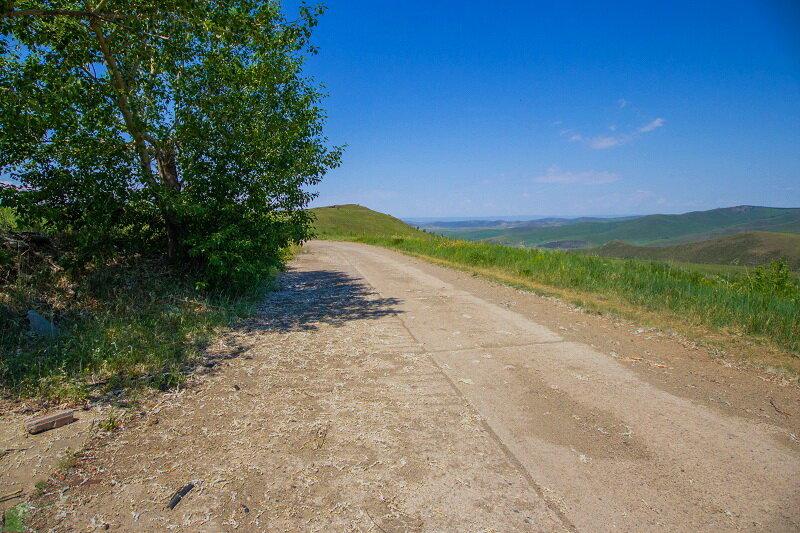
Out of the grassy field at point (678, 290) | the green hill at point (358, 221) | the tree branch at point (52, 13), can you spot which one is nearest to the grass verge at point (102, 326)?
the tree branch at point (52, 13)

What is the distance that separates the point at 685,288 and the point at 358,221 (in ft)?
241

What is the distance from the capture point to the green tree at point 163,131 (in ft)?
20.2

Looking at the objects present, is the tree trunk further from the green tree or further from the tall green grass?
the tall green grass

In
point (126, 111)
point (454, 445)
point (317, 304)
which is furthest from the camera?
point (317, 304)

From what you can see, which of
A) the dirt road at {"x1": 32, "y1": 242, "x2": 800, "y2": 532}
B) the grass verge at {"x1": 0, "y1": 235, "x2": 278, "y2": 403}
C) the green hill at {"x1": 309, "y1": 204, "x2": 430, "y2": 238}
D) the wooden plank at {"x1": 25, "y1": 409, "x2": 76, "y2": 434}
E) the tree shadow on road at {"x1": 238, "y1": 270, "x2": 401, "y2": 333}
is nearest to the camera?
the dirt road at {"x1": 32, "y1": 242, "x2": 800, "y2": 532}

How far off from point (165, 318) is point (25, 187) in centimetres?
317

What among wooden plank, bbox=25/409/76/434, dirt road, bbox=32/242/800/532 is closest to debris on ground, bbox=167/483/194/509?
dirt road, bbox=32/242/800/532

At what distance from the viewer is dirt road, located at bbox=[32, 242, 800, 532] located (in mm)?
2691

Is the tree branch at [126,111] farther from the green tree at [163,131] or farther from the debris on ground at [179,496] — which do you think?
the debris on ground at [179,496]

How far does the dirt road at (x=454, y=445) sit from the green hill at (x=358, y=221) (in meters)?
59.0

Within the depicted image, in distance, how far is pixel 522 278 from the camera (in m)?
13.4

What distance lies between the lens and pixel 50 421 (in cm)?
367

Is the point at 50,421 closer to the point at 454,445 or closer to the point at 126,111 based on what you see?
the point at 454,445

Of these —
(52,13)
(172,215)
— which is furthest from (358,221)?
(52,13)
